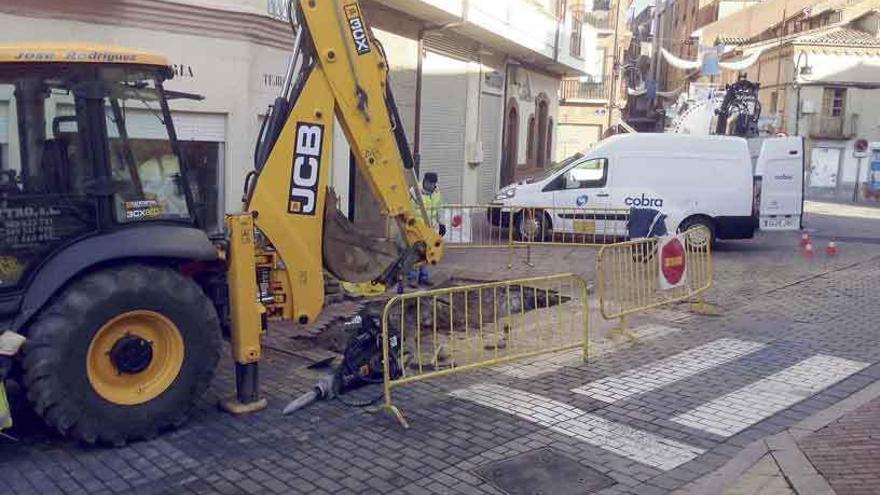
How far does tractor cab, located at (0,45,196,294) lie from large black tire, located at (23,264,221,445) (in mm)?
388

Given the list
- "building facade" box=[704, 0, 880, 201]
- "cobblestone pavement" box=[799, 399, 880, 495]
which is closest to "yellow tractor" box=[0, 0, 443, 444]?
"cobblestone pavement" box=[799, 399, 880, 495]

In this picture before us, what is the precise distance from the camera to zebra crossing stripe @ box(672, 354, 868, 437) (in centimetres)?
629

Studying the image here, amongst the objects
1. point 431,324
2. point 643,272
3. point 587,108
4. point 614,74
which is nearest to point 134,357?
point 431,324

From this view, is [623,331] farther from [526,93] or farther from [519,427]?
[526,93]

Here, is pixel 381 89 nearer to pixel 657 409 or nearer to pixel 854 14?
pixel 657 409

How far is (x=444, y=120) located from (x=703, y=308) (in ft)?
27.7

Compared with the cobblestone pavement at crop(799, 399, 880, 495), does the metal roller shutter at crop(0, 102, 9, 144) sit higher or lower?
higher

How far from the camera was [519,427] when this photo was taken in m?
6.07

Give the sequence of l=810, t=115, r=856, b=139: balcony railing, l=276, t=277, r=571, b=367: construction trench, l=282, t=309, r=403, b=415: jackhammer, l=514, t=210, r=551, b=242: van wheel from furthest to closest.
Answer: l=810, t=115, r=856, b=139: balcony railing < l=514, t=210, r=551, b=242: van wheel < l=276, t=277, r=571, b=367: construction trench < l=282, t=309, r=403, b=415: jackhammer

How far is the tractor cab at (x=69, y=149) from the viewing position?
5.22 metres

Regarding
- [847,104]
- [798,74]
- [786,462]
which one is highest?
[798,74]

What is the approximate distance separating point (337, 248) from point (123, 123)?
6.56ft

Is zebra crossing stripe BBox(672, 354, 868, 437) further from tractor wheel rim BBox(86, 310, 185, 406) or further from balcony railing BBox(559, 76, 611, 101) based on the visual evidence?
balcony railing BBox(559, 76, 611, 101)

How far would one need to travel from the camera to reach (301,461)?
536cm
